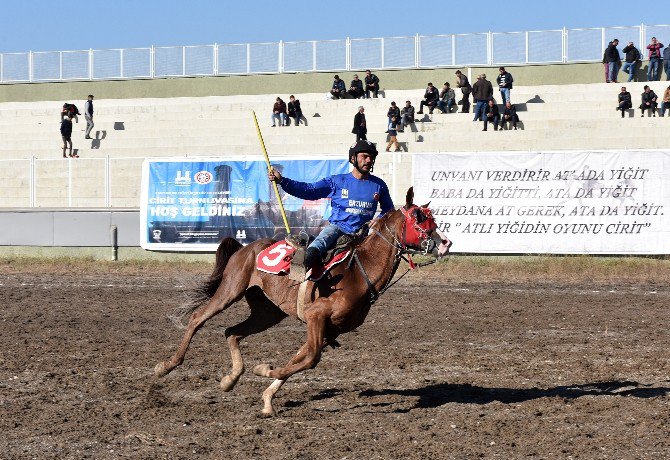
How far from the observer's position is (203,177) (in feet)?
80.7

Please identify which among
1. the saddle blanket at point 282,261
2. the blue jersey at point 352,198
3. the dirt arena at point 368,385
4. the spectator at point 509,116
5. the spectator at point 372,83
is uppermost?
the spectator at point 372,83

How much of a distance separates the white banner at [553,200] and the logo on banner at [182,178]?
224 inches

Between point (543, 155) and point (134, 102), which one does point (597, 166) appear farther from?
point (134, 102)

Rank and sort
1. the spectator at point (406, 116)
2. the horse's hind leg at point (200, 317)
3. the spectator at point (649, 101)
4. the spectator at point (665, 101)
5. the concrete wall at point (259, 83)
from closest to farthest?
the horse's hind leg at point (200, 317)
the spectator at point (665, 101)
the spectator at point (649, 101)
the spectator at point (406, 116)
the concrete wall at point (259, 83)

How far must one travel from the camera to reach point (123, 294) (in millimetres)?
18469

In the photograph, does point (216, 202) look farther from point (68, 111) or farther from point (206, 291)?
point (206, 291)

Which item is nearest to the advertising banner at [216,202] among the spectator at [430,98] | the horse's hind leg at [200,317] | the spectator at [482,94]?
the spectator at [482,94]

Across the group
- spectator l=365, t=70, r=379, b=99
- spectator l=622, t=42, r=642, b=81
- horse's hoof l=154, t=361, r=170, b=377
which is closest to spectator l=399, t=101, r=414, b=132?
spectator l=365, t=70, r=379, b=99

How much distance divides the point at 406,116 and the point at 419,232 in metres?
22.8

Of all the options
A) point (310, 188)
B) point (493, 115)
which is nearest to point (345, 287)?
point (310, 188)

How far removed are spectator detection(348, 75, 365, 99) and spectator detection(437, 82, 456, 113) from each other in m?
3.46

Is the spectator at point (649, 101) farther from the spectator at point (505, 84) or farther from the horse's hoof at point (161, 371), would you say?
the horse's hoof at point (161, 371)

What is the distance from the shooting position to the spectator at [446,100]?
3203 centimetres

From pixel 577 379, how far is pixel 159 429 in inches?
174
